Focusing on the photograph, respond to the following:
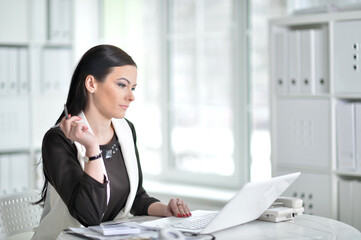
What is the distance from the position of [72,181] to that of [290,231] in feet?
2.60

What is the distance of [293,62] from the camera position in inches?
124

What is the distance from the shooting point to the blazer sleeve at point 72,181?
203 centimetres

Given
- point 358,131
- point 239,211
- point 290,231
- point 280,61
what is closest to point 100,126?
point 239,211

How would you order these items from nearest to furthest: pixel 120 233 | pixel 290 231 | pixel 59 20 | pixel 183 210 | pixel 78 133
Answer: pixel 120 233, pixel 290 231, pixel 78 133, pixel 183 210, pixel 59 20

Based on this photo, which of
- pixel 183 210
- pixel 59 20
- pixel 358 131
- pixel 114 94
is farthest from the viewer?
pixel 59 20

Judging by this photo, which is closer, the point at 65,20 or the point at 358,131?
the point at 358,131

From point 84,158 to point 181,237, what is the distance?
0.58 m

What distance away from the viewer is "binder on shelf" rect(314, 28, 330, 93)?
307 cm

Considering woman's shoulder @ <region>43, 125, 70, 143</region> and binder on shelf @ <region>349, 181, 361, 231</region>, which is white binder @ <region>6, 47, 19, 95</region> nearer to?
woman's shoulder @ <region>43, 125, 70, 143</region>

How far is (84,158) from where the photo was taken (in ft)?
6.89

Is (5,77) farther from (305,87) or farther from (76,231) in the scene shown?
(76,231)

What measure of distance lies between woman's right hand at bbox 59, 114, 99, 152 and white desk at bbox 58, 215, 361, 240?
36 centimetres

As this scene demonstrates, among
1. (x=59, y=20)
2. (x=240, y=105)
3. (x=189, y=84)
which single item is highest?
(x=59, y=20)

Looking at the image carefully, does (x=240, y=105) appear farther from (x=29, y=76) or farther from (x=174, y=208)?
(x=174, y=208)
